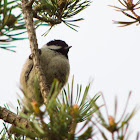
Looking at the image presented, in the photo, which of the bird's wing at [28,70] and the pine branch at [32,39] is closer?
the pine branch at [32,39]

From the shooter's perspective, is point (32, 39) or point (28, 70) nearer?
point (32, 39)

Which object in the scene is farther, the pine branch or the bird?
the bird

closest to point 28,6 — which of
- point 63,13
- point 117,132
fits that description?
point 63,13

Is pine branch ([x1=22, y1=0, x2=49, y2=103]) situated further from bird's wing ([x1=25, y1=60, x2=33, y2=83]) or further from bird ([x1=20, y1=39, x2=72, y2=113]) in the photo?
bird's wing ([x1=25, y1=60, x2=33, y2=83])

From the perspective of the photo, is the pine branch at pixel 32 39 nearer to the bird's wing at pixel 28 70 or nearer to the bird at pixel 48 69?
the bird at pixel 48 69

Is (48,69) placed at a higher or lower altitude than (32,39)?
lower

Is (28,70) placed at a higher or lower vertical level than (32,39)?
lower

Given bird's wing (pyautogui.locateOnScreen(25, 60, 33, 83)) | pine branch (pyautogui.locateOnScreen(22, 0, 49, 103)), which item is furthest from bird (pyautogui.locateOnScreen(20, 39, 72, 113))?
pine branch (pyautogui.locateOnScreen(22, 0, 49, 103))

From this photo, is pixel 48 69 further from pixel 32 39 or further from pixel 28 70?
pixel 32 39

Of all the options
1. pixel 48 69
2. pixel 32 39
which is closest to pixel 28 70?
pixel 48 69

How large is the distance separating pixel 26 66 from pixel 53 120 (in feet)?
4.74

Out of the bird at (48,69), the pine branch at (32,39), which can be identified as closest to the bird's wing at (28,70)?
the bird at (48,69)

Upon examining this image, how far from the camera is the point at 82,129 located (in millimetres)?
789

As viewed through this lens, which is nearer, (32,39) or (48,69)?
(32,39)
